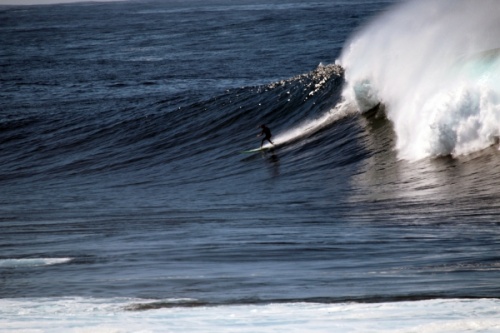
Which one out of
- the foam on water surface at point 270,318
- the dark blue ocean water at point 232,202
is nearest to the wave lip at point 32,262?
the dark blue ocean water at point 232,202

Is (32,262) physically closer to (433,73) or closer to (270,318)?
(270,318)

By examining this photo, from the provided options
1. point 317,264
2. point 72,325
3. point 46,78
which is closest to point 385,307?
point 317,264

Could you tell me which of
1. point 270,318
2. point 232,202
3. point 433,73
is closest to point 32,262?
point 270,318

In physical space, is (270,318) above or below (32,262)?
below

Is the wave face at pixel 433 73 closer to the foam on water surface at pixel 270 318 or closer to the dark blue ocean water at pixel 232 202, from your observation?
the dark blue ocean water at pixel 232 202

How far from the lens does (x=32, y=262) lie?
1127cm

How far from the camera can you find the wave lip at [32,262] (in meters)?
11.1

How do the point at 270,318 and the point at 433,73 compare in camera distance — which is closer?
the point at 270,318

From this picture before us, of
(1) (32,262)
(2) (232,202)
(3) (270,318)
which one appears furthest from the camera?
(2) (232,202)

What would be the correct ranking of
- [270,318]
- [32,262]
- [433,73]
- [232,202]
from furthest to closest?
1. [433,73]
2. [232,202]
3. [32,262]
4. [270,318]

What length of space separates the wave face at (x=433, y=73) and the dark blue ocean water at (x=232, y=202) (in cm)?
45

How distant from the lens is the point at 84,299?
357 inches

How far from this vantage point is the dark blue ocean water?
30.8ft

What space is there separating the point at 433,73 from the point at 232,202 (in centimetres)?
546
